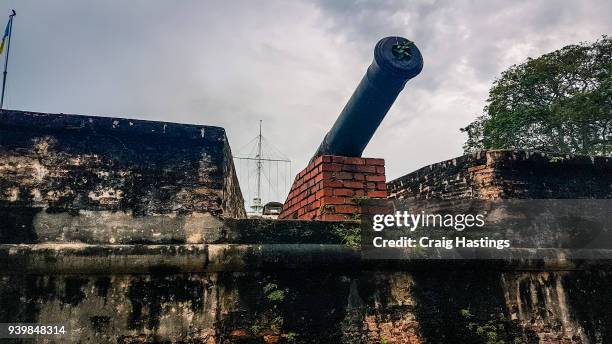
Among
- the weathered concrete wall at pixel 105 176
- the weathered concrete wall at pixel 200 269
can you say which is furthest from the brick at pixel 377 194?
the weathered concrete wall at pixel 105 176

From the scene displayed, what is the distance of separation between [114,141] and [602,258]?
410 cm

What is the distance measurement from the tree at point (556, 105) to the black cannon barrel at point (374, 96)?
1436cm

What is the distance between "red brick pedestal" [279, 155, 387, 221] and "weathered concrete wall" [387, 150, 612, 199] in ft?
2.55

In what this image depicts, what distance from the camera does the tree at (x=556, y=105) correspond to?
603 inches

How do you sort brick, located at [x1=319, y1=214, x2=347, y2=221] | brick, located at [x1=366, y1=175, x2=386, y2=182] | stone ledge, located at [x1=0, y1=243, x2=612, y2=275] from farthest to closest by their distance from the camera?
brick, located at [x1=366, y1=175, x2=386, y2=182], brick, located at [x1=319, y1=214, x2=347, y2=221], stone ledge, located at [x1=0, y1=243, x2=612, y2=275]

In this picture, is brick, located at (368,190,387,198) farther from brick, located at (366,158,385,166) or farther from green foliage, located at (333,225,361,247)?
green foliage, located at (333,225,361,247)

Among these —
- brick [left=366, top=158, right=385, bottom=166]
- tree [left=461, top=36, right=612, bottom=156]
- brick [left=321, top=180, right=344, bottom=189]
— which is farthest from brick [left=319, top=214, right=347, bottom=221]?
tree [left=461, top=36, right=612, bottom=156]

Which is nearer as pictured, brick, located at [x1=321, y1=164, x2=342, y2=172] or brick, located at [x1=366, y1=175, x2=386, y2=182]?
brick, located at [x1=321, y1=164, x2=342, y2=172]

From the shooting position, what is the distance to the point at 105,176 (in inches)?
130

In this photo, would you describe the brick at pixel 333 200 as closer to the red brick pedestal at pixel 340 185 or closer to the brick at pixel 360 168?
the red brick pedestal at pixel 340 185

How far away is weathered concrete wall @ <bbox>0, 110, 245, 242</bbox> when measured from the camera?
3104mm

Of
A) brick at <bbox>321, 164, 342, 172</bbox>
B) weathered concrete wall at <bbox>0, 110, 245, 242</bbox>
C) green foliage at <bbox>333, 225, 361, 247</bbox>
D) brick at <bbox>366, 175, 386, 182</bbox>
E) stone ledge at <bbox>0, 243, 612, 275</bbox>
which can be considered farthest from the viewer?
brick at <bbox>366, 175, 386, 182</bbox>

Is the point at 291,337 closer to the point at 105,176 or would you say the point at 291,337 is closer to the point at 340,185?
the point at 340,185

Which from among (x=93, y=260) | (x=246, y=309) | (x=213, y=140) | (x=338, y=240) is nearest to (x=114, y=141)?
(x=213, y=140)
